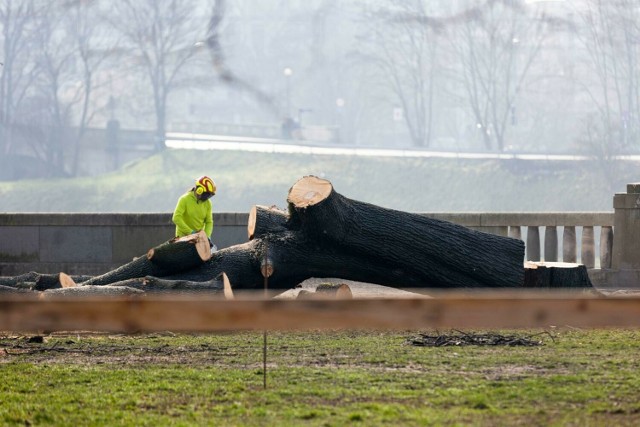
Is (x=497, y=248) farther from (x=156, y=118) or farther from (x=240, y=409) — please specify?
(x=156, y=118)

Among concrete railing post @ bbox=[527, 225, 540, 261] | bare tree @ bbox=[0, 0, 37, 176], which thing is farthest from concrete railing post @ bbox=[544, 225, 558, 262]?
bare tree @ bbox=[0, 0, 37, 176]

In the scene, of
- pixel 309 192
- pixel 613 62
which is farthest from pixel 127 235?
pixel 613 62

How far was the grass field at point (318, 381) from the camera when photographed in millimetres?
7250

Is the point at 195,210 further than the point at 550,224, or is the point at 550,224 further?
the point at 550,224

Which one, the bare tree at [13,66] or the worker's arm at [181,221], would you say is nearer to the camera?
the worker's arm at [181,221]

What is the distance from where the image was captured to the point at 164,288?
1334 centimetres

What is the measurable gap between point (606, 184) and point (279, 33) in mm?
31421

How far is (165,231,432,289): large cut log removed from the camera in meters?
14.2

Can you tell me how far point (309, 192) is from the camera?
1390 centimetres

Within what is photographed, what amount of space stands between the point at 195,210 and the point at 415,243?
12.1ft

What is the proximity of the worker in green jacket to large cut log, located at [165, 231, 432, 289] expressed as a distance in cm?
188

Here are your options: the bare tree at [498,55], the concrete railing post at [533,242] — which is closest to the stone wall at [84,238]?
the concrete railing post at [533,242]

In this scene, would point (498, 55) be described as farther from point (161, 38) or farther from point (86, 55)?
point (86, 55)

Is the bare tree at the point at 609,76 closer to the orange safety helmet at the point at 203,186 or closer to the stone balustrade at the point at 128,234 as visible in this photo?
the stone balustrade at the point at 128,234
